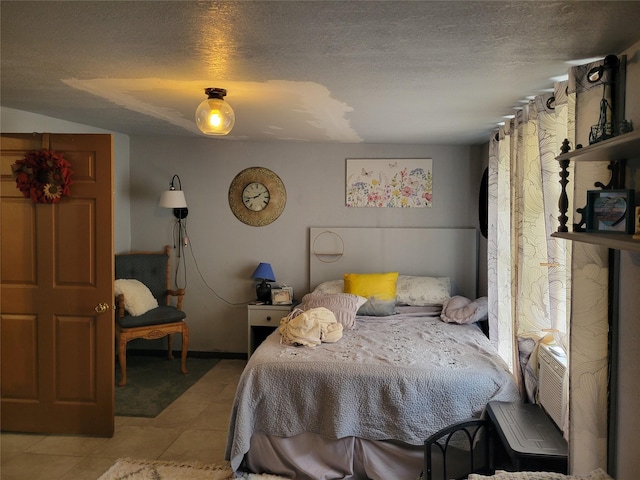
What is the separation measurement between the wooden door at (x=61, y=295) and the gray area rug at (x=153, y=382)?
1.76 feet

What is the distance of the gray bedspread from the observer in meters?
2.94

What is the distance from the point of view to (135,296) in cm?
467

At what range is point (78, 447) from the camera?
11.1 ft

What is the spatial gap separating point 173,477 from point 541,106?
3073 mm

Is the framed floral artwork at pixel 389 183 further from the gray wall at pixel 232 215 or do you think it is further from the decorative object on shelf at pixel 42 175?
the decorative object on shelf at pixel 42 175

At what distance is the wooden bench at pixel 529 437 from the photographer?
7.68ft

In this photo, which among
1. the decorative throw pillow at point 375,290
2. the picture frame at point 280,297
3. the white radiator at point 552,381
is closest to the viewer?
the white radiator at point 552,381

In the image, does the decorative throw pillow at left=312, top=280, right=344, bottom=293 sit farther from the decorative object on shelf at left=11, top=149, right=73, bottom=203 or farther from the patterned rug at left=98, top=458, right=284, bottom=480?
the decorative object on shelf at left=11, top=149, right=73, bottom=203

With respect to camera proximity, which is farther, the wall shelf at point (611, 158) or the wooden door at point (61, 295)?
the wooden door at point (61, 295)

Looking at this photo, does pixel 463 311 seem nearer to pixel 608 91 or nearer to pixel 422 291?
pixel 422 291

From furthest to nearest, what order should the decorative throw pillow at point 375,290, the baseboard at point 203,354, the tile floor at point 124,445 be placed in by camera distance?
the baseboard at point 203,354 → the decorative throw pillow at point 375,290 → the tile floor at point 124,445

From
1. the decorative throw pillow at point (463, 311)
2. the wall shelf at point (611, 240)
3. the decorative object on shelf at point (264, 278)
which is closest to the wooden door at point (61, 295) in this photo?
the decorative object on shelf at point (264, 278)

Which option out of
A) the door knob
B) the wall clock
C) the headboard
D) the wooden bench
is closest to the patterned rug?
the door knob

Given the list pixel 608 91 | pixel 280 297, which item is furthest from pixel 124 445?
pixel 608 91
